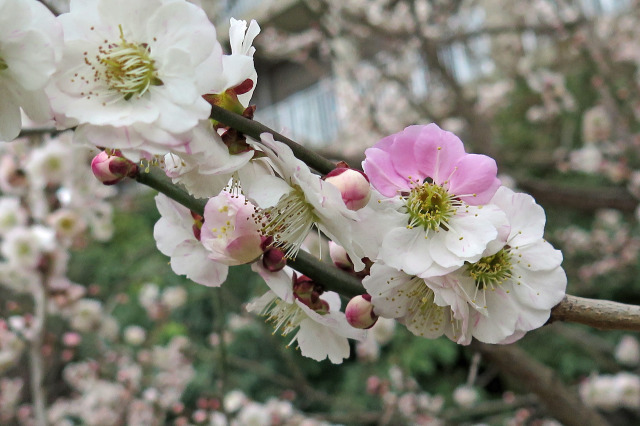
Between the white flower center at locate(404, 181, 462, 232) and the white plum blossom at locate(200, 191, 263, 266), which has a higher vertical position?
the white flower center at locate(404, 181, 462, 232)

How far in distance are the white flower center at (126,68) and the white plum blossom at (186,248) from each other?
0.53ft

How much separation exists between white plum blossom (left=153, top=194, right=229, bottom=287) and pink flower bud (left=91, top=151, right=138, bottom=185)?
7cm

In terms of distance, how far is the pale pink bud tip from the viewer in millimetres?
514

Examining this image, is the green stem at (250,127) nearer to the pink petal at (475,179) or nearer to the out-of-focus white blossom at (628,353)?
the pink petal at (475,179)

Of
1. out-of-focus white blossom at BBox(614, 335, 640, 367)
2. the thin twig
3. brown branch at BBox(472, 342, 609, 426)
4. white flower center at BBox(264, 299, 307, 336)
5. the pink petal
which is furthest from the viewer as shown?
out-of-focus white blossom at BBox(614, 335, 640, 367)

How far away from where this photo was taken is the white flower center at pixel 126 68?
0.43 metres

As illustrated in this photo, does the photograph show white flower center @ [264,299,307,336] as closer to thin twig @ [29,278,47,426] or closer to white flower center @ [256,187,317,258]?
white flower center @ [256,187,317,258]

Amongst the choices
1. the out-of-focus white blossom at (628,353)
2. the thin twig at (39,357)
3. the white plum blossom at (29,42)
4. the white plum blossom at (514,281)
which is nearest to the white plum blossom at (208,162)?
the white plum blossom at (29,42)

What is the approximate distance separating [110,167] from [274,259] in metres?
0.16

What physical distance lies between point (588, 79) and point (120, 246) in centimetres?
423

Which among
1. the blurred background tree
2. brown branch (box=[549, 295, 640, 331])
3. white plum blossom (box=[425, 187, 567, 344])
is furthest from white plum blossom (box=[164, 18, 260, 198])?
the blurred background tree

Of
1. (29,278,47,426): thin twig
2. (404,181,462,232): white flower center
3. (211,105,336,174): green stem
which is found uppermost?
(211,105,336,174): green stem

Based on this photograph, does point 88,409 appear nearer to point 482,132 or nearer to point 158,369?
point 158,369

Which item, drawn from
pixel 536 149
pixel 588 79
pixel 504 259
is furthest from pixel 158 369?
pixel 588 79
